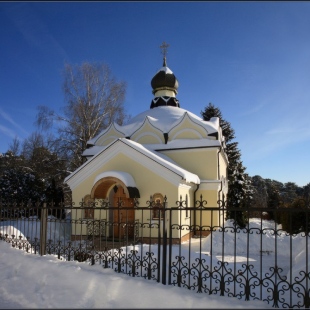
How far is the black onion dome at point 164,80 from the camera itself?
21.1 meters

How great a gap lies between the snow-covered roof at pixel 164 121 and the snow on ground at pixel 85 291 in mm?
11033

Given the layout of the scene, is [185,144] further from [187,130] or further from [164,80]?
[164,80]

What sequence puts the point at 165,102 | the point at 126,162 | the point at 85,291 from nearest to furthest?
the point at 85,291 < the point at 126,162 < the point at 165,102

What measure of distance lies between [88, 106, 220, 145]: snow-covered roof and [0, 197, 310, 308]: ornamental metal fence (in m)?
4.92

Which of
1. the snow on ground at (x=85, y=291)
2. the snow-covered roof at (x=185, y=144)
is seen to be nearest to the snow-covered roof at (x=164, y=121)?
the snow-covered roof at (x=185, y=144)

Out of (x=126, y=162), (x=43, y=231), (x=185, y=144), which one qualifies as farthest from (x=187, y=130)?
(x=43, y=231)

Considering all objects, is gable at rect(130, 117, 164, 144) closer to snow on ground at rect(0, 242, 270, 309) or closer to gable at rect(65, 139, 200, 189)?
gable at rect(65, 139, 200, 189)

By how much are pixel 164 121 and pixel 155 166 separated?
6048 millimetres

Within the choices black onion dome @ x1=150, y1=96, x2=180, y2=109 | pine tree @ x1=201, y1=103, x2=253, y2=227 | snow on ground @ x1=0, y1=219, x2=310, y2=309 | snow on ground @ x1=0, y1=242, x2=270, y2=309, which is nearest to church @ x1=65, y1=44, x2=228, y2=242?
black onion dome @ x1=150, y1=96, x2=180, y2=109

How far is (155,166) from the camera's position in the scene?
12008 millimetres

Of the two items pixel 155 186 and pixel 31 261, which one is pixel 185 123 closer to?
pixel 155 186

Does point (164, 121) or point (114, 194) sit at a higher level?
point (164, 121)

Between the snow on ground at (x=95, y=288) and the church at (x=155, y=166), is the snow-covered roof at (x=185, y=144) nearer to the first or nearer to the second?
the church at (x=155, y=166)

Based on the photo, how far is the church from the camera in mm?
11852
